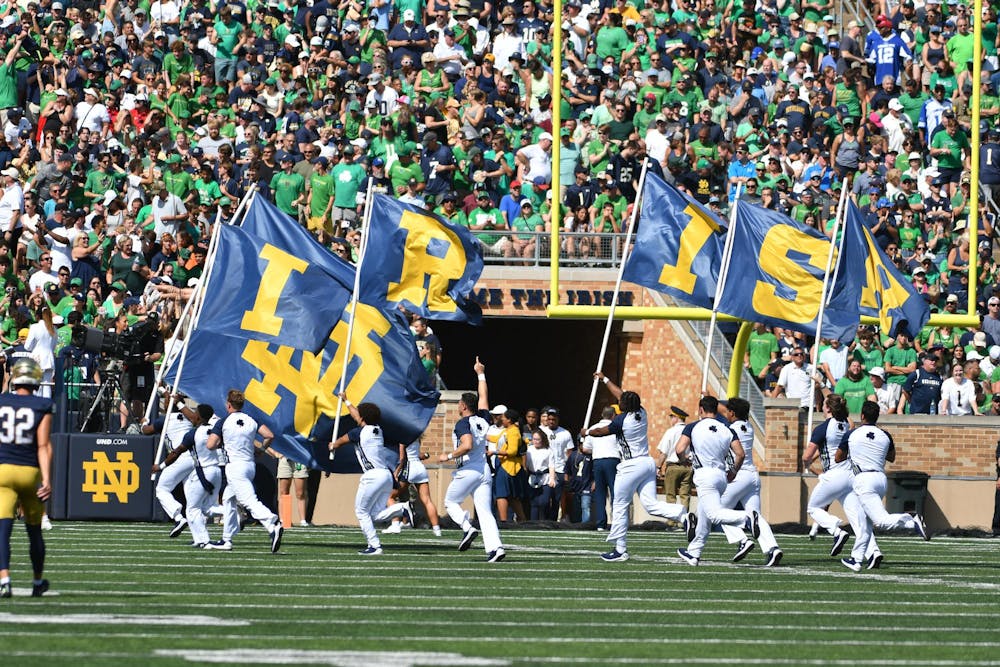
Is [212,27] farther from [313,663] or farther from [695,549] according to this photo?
[313,663]

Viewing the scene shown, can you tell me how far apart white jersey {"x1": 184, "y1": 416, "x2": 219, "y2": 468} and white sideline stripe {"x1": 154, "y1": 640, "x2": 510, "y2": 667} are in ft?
27.3

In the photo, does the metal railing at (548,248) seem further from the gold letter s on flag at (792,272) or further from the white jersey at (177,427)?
the white jersey at (177,427)

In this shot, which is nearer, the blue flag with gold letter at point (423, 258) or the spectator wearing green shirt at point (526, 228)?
the blue flag with gold letter at point (423, 258)

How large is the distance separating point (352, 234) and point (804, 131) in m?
7.00

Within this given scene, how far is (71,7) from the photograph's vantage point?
109ft

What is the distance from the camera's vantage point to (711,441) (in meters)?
18.9

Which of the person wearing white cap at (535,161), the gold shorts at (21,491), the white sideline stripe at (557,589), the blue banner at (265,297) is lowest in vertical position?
the white sideline stripe at (557,589)

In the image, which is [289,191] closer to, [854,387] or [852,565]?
[854,387]

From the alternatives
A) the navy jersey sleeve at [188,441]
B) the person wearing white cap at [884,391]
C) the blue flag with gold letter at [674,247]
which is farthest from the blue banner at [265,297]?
the person wearing white cap at [884,391]

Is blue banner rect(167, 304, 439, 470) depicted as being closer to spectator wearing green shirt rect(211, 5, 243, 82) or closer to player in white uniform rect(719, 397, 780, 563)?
player in white uniform rect(719, 397, 780, 563)

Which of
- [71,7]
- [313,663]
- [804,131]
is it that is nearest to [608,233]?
[804,131]

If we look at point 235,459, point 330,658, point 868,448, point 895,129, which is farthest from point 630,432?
point 895,129

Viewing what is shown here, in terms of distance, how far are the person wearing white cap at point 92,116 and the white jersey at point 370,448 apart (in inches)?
487

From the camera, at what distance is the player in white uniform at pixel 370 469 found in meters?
19.3
